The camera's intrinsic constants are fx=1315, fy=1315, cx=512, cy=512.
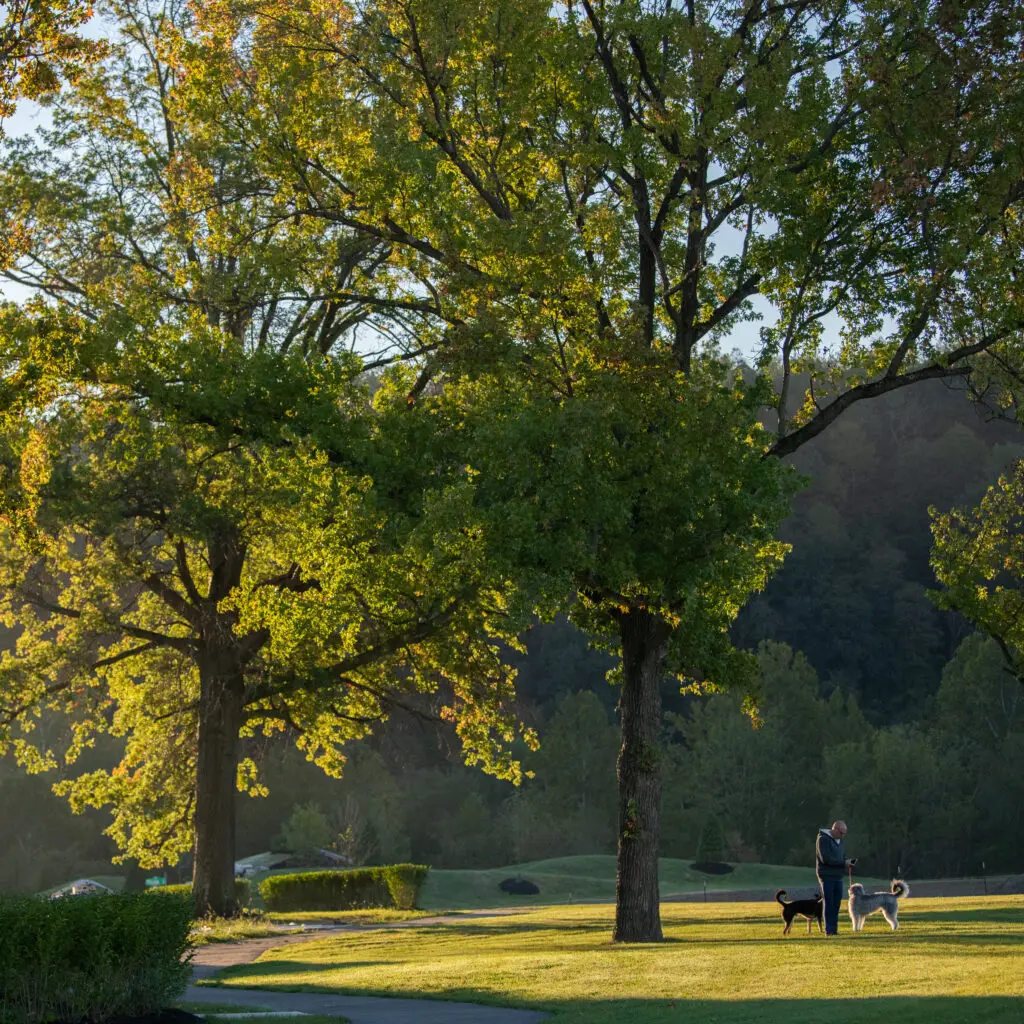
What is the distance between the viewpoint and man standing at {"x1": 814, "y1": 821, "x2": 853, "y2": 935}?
1764 centimetres

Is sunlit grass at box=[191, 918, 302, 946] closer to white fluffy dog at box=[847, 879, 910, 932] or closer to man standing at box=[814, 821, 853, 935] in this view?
man standing at box=[814, 821, 853, 935]

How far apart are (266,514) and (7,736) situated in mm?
8973

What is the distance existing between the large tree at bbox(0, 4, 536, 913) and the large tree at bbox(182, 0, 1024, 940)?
4.95 ft

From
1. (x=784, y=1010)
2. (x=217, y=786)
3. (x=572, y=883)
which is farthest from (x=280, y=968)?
(x=572, y=883)

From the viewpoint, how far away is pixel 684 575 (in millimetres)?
17797

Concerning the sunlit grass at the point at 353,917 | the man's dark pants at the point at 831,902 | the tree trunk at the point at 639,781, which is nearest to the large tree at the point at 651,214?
the tree trunk at the point at 639,781

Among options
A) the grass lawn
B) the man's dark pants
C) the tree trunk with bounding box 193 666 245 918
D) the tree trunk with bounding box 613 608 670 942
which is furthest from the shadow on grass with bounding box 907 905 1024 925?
the tree trunk with bounding box 193 666 245 918

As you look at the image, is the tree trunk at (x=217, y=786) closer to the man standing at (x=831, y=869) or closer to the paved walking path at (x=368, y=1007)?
the paved walking path at (x=368, y=1007)

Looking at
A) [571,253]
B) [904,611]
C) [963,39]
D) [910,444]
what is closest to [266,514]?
[571,253]

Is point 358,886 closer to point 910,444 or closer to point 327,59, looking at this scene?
point 327,59

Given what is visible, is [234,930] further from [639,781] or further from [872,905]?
[872,905]

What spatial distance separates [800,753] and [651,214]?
51973 mm

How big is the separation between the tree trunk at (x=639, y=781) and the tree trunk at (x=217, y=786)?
37.0 feet

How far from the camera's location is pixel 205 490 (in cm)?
2608
